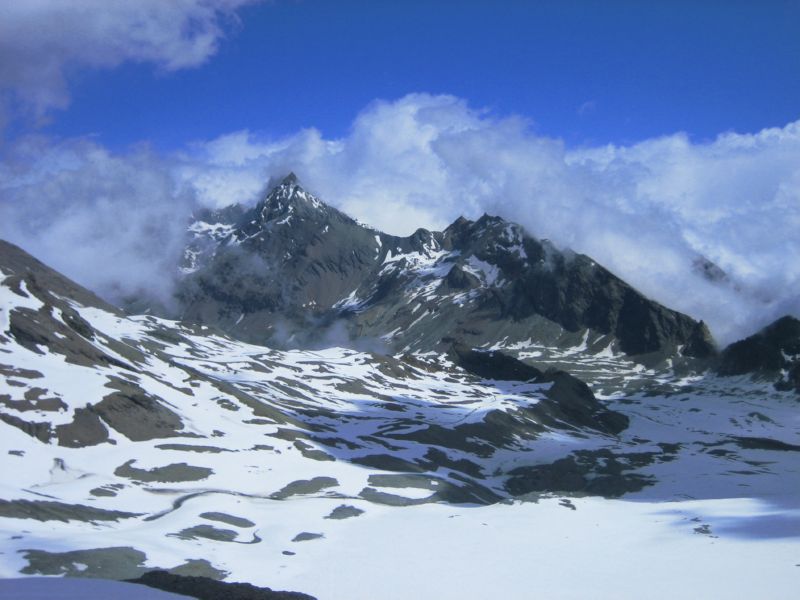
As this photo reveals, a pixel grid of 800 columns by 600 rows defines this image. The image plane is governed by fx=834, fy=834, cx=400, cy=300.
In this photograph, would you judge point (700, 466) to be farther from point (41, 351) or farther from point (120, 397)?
point (41, 351)

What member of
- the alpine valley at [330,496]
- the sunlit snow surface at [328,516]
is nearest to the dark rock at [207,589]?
the alpine valley at [330,496]

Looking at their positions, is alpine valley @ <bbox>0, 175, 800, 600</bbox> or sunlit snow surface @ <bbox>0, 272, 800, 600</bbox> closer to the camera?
sunlit snow surface @ <bbox>0, 272, 800, 600</bbox>

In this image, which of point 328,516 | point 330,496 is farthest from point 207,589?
point 330,496

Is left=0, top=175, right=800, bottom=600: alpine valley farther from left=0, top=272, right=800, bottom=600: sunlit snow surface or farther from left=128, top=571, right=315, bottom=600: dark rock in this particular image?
left=128, top=571, right=315, bottom=600: dark rock

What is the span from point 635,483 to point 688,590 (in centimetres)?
11275

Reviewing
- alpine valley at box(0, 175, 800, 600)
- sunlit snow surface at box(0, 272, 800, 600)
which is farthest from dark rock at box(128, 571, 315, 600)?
A: sunlit snow surface at box(0, 272, 800, 600)

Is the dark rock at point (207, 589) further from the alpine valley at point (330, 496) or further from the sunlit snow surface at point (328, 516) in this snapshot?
the sunlit snow surface at point (328, 516)

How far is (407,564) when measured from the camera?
190ft

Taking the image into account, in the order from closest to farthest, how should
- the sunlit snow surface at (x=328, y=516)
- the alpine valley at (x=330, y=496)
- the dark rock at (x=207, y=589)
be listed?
the dark rock at (x=207, y=589) → the sunlit snow surface at (x=328, y=516) → the alpine valley at (x=330, y=496)

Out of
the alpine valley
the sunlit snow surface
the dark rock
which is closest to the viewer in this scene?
the dark rock

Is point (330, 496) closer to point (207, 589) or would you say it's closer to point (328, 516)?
point (328, 516)

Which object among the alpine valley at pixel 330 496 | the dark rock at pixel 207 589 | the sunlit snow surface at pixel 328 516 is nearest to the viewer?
the dark rock at pixel 207 589

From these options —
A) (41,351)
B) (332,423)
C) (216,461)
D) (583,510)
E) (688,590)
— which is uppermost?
(41,351)

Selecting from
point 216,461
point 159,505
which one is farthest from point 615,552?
point 216,461
